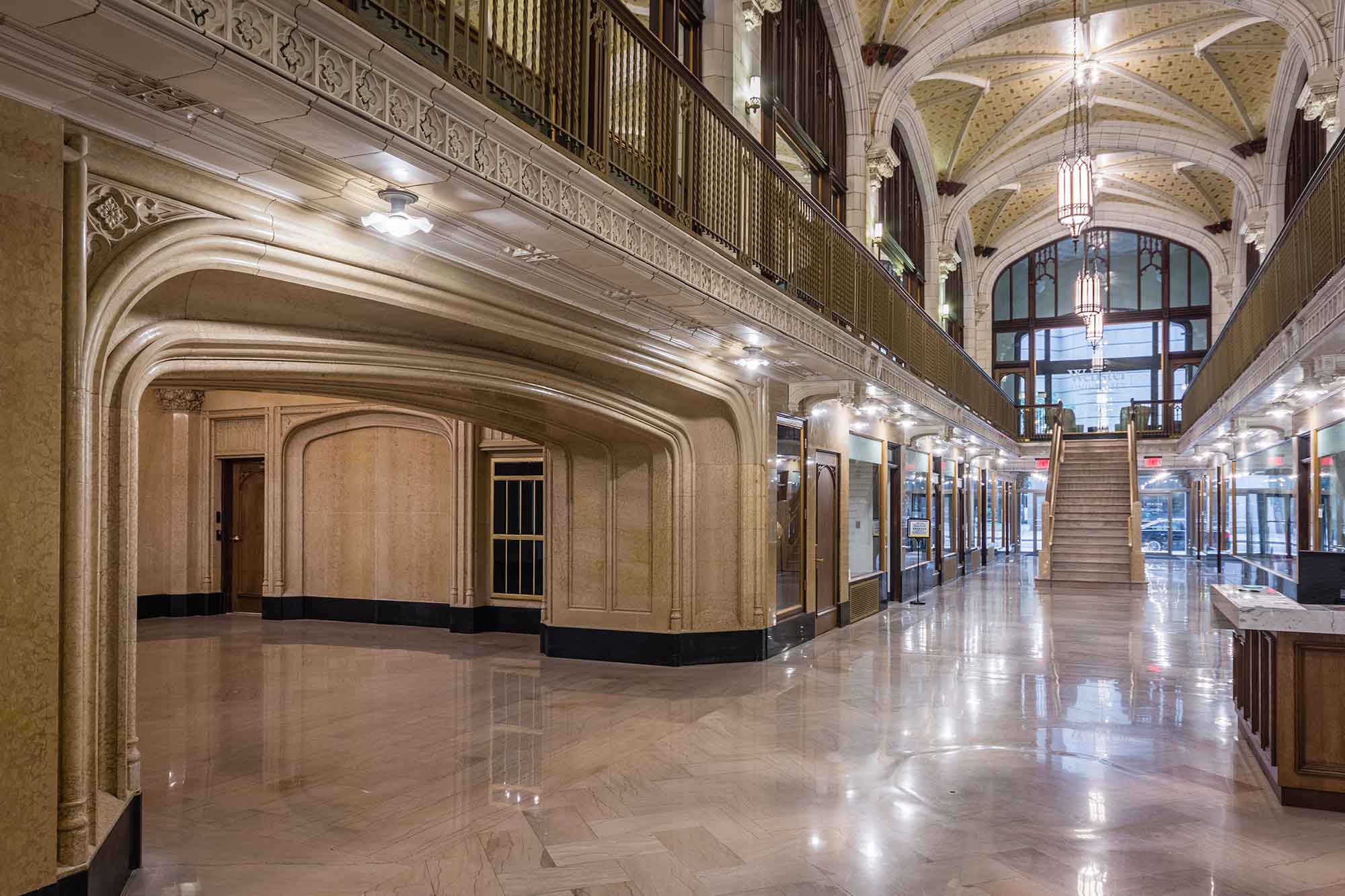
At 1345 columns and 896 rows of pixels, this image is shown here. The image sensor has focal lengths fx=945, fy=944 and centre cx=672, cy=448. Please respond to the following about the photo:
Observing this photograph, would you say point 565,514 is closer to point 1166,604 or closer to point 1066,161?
point 1066,161

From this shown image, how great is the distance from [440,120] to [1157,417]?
86.4 ft

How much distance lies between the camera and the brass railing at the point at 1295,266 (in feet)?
25.3

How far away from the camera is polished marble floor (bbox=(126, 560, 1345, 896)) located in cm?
403

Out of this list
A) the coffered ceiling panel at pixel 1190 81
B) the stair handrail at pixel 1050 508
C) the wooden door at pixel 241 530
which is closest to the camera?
the wooden door at pixel 241 530

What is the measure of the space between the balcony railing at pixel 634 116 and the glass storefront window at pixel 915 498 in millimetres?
5767

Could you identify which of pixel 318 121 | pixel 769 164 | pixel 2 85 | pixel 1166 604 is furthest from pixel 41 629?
pixel 1166 604

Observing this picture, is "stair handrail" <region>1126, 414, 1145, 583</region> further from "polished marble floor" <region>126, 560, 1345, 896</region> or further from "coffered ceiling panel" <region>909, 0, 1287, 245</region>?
"polished marble floor" <region>126, 560, 1345, 896</region>

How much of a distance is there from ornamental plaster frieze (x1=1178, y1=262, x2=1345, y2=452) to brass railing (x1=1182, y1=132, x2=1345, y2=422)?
0.14 metres

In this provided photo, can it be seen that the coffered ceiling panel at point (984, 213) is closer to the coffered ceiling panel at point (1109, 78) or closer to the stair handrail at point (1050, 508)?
the coffered ceiling panel at point (1109, 78)

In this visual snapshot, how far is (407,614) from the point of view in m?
12.1

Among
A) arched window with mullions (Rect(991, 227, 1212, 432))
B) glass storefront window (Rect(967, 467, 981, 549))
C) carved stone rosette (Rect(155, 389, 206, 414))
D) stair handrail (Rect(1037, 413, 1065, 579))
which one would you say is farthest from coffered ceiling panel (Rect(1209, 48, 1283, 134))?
carved stone rosette (Rect(155, 389, 206, 414))

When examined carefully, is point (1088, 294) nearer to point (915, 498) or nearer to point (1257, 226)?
point (1257, 226)

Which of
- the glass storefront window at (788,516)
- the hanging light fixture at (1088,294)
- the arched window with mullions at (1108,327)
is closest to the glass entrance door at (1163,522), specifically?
the arched window with mullions at (1108,327)

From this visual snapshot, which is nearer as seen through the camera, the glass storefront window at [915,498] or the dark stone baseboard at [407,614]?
the dark stone baseboard at [407,614]
